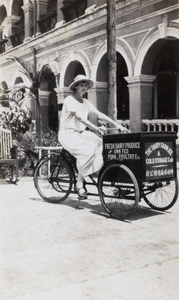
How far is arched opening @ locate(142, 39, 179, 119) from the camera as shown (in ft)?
39.1

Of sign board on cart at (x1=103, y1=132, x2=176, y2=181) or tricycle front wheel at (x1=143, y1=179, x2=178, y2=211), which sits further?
tricycle front wheel at (x1=143, y1=179, x2=178, y2=211)

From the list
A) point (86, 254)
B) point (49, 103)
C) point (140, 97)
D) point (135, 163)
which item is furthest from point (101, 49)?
point (86, 254)

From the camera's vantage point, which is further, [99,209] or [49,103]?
[49,103]

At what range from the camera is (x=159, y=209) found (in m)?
4.90

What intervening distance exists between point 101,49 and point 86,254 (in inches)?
390

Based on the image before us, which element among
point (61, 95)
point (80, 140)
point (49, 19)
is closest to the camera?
point (80, 140)

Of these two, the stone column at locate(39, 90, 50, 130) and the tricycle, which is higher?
the stone column at locate(39, 90, 50, 130)

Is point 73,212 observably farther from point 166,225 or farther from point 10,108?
point 10,108

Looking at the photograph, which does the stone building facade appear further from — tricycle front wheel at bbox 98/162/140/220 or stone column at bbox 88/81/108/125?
tricycle front wheel at bbox 98/162/140/220

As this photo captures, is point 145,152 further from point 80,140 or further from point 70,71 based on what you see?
point 70,71

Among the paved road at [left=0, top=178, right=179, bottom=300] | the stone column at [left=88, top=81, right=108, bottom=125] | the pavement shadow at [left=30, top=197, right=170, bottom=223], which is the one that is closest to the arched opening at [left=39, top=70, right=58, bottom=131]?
the stone column at [left=88, top=81, right=108, bottom=125]

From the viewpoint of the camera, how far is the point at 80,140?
16.3 feet

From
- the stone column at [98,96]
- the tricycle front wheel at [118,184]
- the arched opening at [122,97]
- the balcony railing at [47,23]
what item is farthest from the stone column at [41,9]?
the tricycle front wheel at [118,184]

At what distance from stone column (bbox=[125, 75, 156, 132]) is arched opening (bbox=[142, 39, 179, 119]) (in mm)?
987
